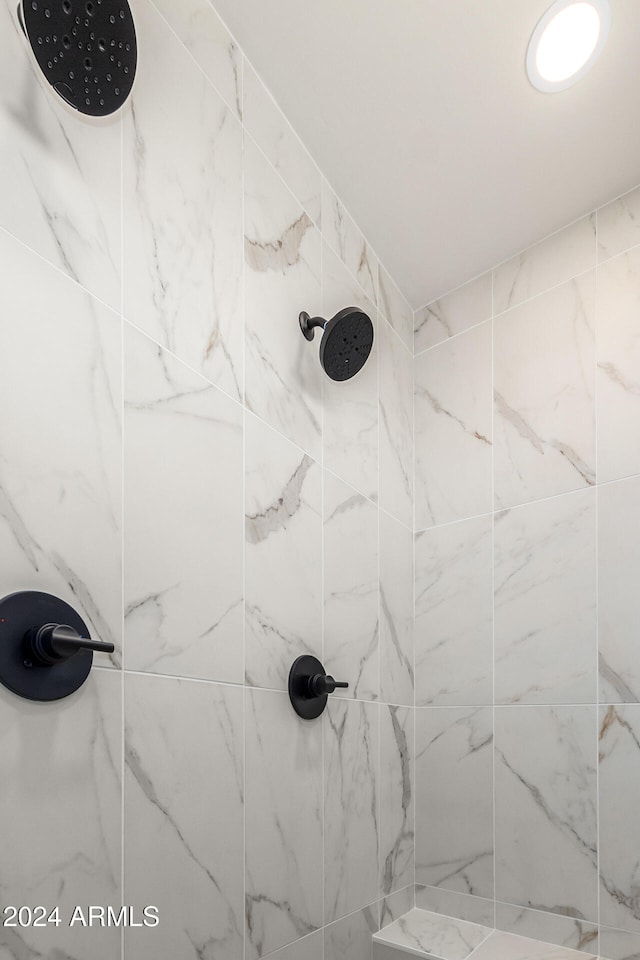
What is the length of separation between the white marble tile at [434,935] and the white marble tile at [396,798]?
0.26 feet

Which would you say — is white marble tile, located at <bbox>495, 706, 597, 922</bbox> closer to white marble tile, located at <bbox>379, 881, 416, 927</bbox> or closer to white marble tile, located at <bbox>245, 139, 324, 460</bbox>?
white marble tile, located at <bbox>379, 881, 416, 927</bbox>

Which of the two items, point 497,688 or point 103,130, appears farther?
point 497,688

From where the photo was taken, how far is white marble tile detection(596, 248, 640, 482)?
1.71 metres

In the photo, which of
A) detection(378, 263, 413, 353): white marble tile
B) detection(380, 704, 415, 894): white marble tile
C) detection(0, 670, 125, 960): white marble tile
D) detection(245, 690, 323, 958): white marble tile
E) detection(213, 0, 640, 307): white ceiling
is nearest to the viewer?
detection(0, 670, 125, 960): white marble tile

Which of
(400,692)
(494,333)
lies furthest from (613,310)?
(400,692)

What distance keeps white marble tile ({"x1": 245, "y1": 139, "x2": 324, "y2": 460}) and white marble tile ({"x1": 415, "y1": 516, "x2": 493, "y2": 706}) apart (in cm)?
56

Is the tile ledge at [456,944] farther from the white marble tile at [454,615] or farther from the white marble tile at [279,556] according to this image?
the white marble tile at [279,556]

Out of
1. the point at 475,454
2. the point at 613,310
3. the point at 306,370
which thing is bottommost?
the point at 475,454

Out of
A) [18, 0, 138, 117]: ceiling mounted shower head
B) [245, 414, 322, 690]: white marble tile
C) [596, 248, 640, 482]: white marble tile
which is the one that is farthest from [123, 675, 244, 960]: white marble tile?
[596, 248, 640, 482]: white marble tile

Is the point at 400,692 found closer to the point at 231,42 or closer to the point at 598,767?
the point at 598,767

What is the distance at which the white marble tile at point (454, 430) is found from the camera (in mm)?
1968

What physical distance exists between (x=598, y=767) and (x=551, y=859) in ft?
0.77

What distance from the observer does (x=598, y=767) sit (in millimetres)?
1629

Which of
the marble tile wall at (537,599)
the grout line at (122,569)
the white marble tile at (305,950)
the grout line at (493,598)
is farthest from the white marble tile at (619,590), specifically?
the grout line at (122,569)
